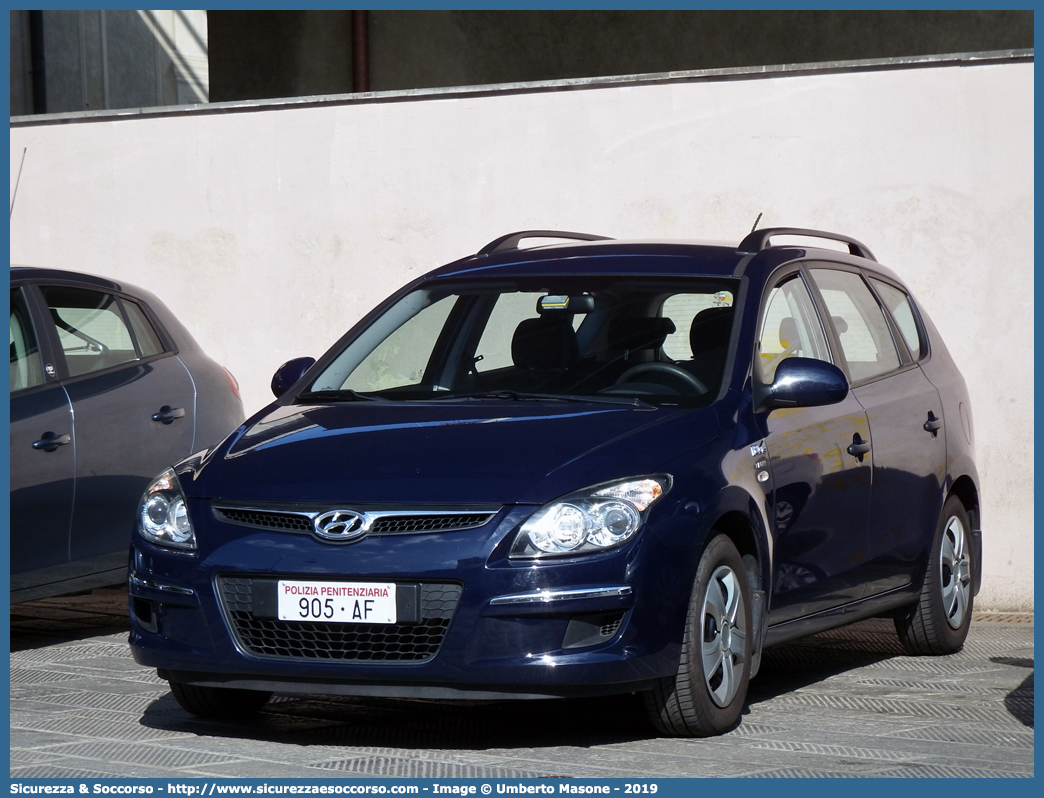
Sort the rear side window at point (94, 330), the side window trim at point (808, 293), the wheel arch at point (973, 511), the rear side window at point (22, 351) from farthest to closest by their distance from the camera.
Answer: the wheel arch at point (973, 511) < the rear side window at point (94, 330) < the rear side window at point (22, 351) < the side window trim at point (808, 293)

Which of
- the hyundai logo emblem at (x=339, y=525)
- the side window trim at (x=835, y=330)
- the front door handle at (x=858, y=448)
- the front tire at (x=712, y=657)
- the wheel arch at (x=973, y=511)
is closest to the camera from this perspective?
the hyundai logo emblem at (x=339, y=525)

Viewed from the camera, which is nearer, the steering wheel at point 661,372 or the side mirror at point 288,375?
the steering wheel at point 661,372

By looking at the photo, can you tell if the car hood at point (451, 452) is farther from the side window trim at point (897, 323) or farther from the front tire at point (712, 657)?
the side window trim at point (897, 323)

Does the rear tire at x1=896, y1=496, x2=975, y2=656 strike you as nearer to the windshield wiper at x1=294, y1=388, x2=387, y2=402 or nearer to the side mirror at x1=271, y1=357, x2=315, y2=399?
the windshield wiper at x1=294, y1=388, x2=387, y2=402

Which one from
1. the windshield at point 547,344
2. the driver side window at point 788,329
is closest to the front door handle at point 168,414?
the windshield at point 547,344

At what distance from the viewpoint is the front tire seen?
5059 mm

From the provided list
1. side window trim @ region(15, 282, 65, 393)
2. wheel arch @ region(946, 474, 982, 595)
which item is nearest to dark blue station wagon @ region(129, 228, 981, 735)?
wheel arch @ region(946, 474, 982, 595)

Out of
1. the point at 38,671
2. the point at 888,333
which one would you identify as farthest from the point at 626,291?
the point at 38,671

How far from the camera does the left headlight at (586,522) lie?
4805mm

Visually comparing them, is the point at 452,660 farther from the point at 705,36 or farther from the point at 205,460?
the point at 705,36

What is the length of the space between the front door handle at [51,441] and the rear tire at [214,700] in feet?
5.49

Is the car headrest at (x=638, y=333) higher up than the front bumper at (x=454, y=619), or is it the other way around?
the car headrest at (x=638, y=333)

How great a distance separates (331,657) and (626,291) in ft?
6.50

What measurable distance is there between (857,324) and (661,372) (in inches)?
55.3
